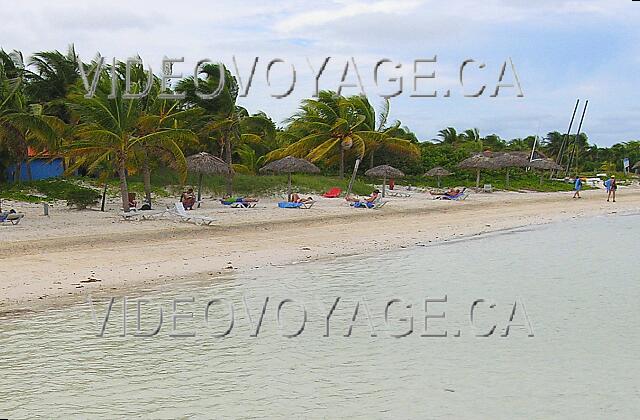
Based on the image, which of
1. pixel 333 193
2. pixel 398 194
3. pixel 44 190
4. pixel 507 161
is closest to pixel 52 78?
pixel 44 190

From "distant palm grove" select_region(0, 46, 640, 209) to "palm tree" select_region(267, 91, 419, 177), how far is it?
0.13 ft

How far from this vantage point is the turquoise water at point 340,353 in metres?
6.66

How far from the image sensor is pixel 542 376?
7672 mm

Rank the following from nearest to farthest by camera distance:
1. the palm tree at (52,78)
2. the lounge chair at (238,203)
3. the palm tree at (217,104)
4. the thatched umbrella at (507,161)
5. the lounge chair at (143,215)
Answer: the lounge chair at (143,215) < the lounge chair at (238,203) < the palm tree at (217,104) < the palm tree at (52,78) < the thatched umbrella at (507,161)

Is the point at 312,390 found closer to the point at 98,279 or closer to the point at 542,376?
the point at 542,376

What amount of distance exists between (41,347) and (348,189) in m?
19.3

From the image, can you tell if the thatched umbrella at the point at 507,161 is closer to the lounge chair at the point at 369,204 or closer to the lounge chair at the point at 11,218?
the lounge chair at the point at 369,204

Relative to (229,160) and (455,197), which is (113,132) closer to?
(229,160)

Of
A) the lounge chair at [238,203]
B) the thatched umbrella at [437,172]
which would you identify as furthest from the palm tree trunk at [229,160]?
the thatched umbrella at [437,172]

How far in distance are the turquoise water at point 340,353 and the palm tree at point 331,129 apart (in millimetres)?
16191

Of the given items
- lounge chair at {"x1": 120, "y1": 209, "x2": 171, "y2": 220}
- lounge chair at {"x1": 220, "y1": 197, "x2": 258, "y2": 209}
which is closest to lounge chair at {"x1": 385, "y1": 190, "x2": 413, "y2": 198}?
lounge chair at {"x1": 220, "y1": 197, "x2": 258, "y2": 209}

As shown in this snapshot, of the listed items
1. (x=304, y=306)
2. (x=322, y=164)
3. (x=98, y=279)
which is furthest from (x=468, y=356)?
(x=322, y=164)

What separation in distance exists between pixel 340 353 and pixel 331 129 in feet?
70.0

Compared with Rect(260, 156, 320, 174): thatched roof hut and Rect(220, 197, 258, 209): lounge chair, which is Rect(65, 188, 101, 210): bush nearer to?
Rect(220, 197, 258, 209): lounge chair
